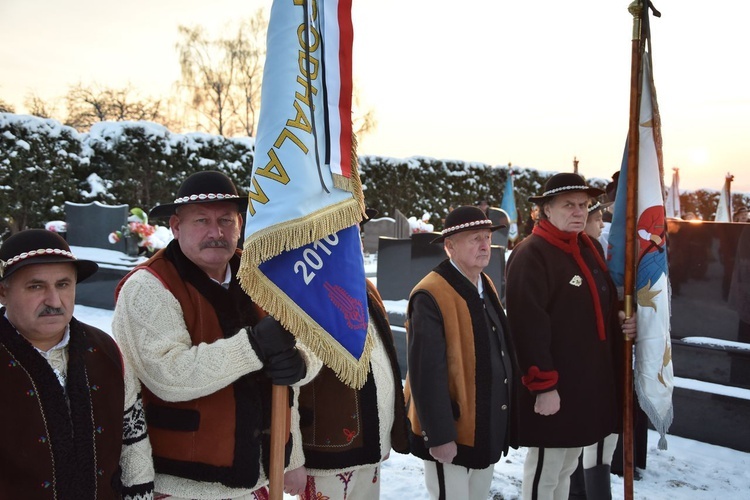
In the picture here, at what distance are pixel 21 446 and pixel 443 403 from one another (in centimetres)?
180

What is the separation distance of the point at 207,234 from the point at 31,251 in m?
0.62

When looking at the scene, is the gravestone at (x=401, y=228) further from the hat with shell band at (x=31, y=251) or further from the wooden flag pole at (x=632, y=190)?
the hat with shell band at (x=31, y=251)

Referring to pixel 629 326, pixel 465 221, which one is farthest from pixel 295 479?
pixel 629 326

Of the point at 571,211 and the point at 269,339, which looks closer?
the point at 269,339

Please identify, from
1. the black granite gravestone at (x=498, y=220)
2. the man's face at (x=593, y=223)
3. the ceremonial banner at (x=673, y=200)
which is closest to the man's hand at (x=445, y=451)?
the man's face at (x=593, y=223)

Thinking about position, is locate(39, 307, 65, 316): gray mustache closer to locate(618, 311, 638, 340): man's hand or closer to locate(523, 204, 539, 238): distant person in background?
locate(618, 311, 638, 340): man's hand

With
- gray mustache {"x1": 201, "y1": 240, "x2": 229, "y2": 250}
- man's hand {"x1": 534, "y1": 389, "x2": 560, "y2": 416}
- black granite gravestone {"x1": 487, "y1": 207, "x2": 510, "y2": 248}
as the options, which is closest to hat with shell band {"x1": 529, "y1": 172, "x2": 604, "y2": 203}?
man's hand {"x1": 534, "y1": 389, "x2": 560, "y2": 416}

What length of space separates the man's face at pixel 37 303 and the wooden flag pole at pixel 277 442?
740mm

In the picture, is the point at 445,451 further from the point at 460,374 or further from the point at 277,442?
the point at 277,442

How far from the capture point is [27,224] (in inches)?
506

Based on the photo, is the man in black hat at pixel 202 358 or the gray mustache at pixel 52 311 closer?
the gray mustache at pixel 52 311

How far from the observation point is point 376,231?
682 inches

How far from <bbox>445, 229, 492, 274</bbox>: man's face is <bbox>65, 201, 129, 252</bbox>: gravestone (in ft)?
31.7

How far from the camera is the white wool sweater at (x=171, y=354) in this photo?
1.96m
